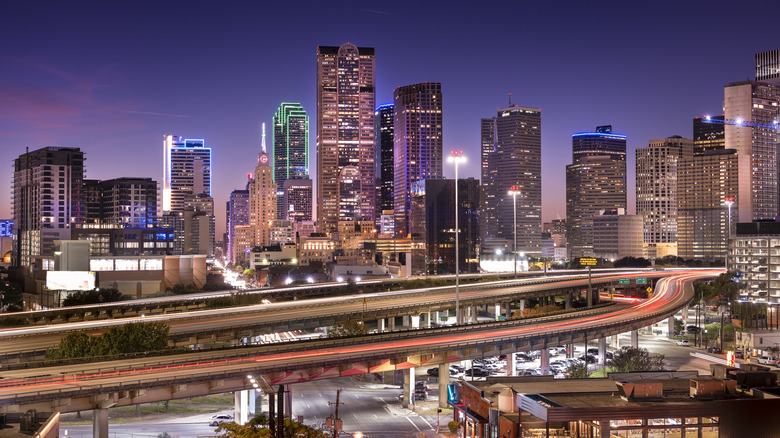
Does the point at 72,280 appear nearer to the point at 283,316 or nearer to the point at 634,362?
the point at 283,316

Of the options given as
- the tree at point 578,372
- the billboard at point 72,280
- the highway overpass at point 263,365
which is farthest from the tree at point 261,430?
the billboard at point 72,280

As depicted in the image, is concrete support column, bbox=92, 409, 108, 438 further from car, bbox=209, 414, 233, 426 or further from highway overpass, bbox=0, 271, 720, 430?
car, bbox=209, 414, 233, 426

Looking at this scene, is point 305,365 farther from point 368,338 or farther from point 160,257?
point 160,257

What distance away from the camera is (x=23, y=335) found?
6475 cm

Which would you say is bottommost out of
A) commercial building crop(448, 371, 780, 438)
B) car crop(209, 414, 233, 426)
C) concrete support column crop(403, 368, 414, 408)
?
car crop(209, 414, 233, 426)

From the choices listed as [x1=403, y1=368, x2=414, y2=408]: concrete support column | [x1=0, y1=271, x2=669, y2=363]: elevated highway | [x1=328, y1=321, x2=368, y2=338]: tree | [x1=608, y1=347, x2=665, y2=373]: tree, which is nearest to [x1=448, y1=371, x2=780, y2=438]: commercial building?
[x1=403, y1=368, x2=414, y2=408]: concrete support column

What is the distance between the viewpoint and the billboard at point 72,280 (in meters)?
116

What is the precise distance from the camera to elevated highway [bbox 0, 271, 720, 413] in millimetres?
39438

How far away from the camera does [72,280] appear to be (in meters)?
116

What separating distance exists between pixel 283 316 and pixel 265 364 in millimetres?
34207

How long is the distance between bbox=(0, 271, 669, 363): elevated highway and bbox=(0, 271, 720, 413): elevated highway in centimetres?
Answer: 1766

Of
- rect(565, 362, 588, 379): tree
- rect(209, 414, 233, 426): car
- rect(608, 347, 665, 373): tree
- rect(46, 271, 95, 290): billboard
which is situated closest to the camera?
rect(209, 414, 233, 426): car

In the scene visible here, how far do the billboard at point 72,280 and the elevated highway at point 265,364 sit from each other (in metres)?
72.8

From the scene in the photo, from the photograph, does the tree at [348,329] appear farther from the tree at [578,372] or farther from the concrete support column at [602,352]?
the concrete support column at [602,352]
